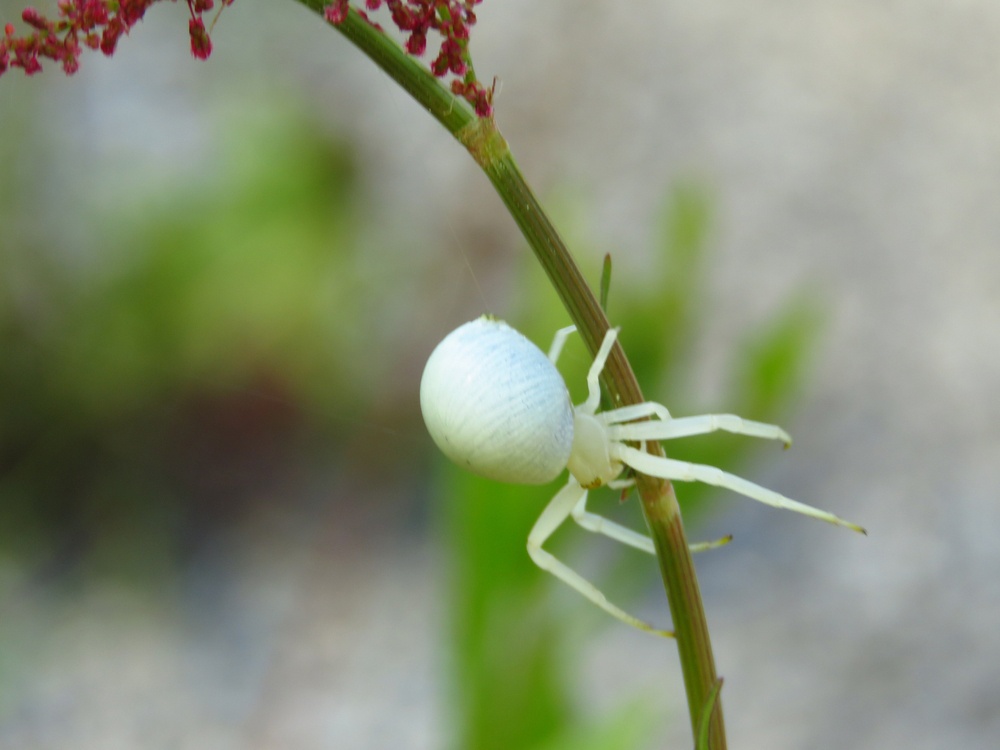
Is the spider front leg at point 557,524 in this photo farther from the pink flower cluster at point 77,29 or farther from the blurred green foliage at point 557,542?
the pink flower cluster at point 77,29

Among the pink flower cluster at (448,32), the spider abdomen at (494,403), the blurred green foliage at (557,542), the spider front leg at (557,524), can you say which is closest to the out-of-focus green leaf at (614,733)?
the blurred green foliage at (557,542)

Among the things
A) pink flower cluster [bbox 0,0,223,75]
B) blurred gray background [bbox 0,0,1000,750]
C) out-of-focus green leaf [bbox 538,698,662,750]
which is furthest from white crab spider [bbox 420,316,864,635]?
blurred gray background [bbox 0,0,1000,750]

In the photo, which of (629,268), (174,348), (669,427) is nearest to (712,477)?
(669,427)

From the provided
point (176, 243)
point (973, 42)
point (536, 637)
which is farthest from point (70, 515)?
point (973, 42)

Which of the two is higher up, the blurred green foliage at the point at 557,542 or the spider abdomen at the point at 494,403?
the blurred green foliage at the point at 557,542

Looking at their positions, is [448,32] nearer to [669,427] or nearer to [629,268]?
[669,427]

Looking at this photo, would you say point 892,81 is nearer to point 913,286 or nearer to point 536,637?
point 913,286
